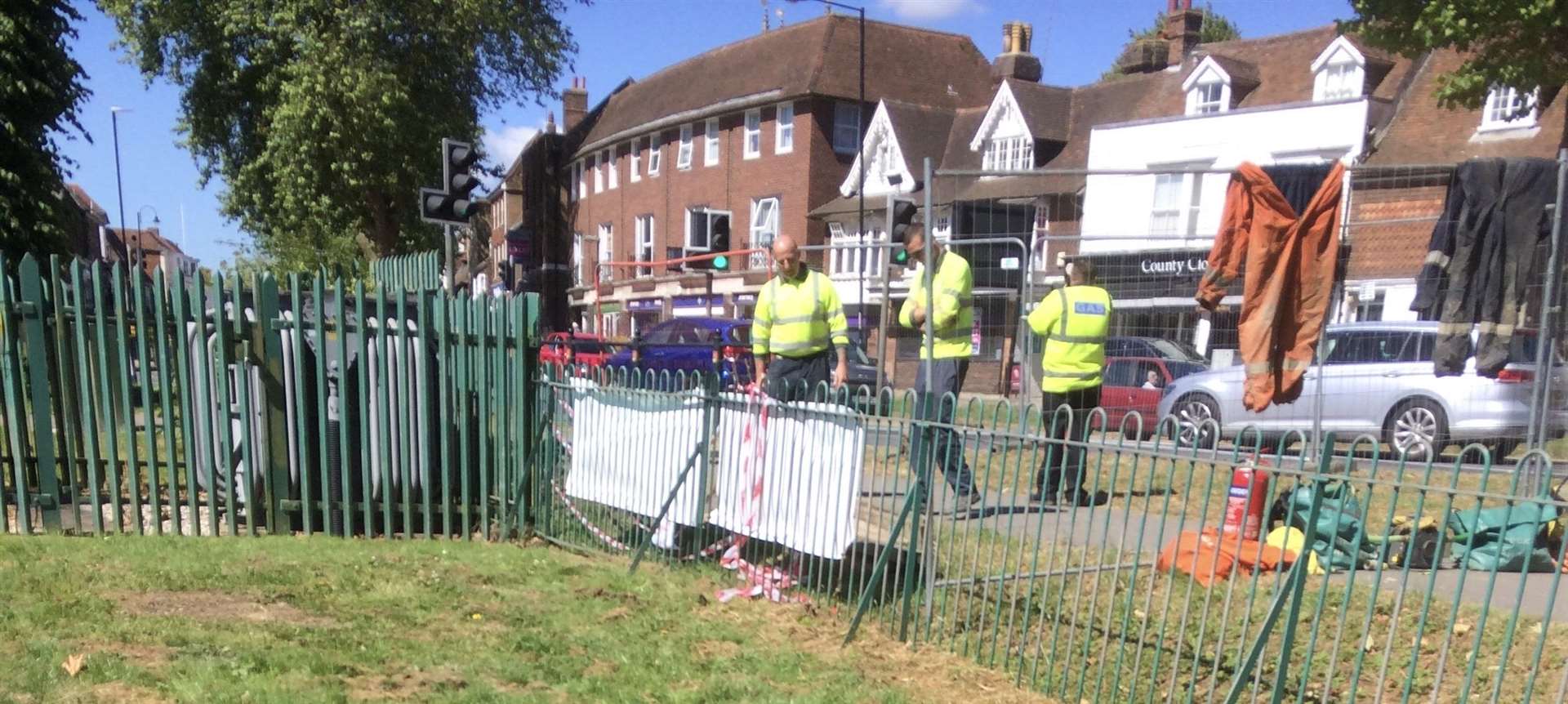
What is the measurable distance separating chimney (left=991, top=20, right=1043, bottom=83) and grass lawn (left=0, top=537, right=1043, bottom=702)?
101 feet

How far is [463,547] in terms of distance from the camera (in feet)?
19.6

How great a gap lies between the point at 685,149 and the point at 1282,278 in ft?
110

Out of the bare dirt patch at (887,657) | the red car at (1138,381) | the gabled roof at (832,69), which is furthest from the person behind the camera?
the gabled roof at (832,69)

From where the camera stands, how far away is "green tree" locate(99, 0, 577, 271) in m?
24.9

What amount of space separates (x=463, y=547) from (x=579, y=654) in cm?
207

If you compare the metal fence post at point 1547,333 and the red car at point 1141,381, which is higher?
the metal fence post at point 1547,333

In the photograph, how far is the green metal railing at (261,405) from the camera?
18.7 ft

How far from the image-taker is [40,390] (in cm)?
567

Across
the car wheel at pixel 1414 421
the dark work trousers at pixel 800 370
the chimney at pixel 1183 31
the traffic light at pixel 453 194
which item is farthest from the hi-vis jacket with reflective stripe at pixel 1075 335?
the chimney at pixel 1183 31

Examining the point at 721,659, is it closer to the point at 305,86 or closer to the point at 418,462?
the point at 418,462

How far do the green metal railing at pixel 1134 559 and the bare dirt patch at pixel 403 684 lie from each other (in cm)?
A: 167

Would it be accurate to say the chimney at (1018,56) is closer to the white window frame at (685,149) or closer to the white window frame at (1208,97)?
the white window frame at (1208,97)

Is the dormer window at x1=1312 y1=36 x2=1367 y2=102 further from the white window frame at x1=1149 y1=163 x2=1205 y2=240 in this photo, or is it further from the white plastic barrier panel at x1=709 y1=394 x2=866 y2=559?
the white plastic barrier panel at x1=709 y1=394 x2=866 y2=559

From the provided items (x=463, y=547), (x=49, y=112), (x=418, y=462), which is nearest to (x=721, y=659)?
(x=463, y=547)
